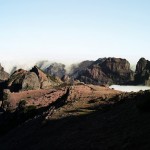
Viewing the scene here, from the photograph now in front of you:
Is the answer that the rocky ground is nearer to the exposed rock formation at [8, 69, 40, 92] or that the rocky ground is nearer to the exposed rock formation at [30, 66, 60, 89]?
the exposed rock formation at [8, 69, 40, 92]

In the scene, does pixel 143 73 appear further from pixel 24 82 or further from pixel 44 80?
pixel 24 82

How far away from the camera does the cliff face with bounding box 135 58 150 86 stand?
161250mm

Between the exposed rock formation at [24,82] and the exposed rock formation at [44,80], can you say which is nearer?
the exposed rock formation at [24,82]

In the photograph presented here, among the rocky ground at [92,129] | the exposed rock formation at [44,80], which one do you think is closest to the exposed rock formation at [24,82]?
the exposed rock formation at [44,80]

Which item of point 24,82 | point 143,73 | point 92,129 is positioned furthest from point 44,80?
point 92,129

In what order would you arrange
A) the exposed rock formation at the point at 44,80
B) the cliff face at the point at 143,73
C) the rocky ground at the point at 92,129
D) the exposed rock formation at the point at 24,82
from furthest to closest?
the cliff face at the point at 143,73, the exposed rock formation at the point at 44,80, the exposed rock formation at the point at 24,82, the rocky ground at the point at 92,129

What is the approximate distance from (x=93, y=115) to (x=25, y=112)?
22689mm

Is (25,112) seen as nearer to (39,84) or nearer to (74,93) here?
(74,93)

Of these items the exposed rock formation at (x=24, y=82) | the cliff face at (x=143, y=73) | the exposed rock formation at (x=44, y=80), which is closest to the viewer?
the exposed rock formation at (x=24, y=82)

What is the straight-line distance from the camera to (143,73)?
551ft

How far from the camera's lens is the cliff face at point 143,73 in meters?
161

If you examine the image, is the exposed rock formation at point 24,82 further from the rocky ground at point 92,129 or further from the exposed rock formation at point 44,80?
the rocky ground at point 92,129

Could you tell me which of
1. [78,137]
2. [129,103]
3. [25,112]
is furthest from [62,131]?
[25,112]

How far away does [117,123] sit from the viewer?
88.5ft
